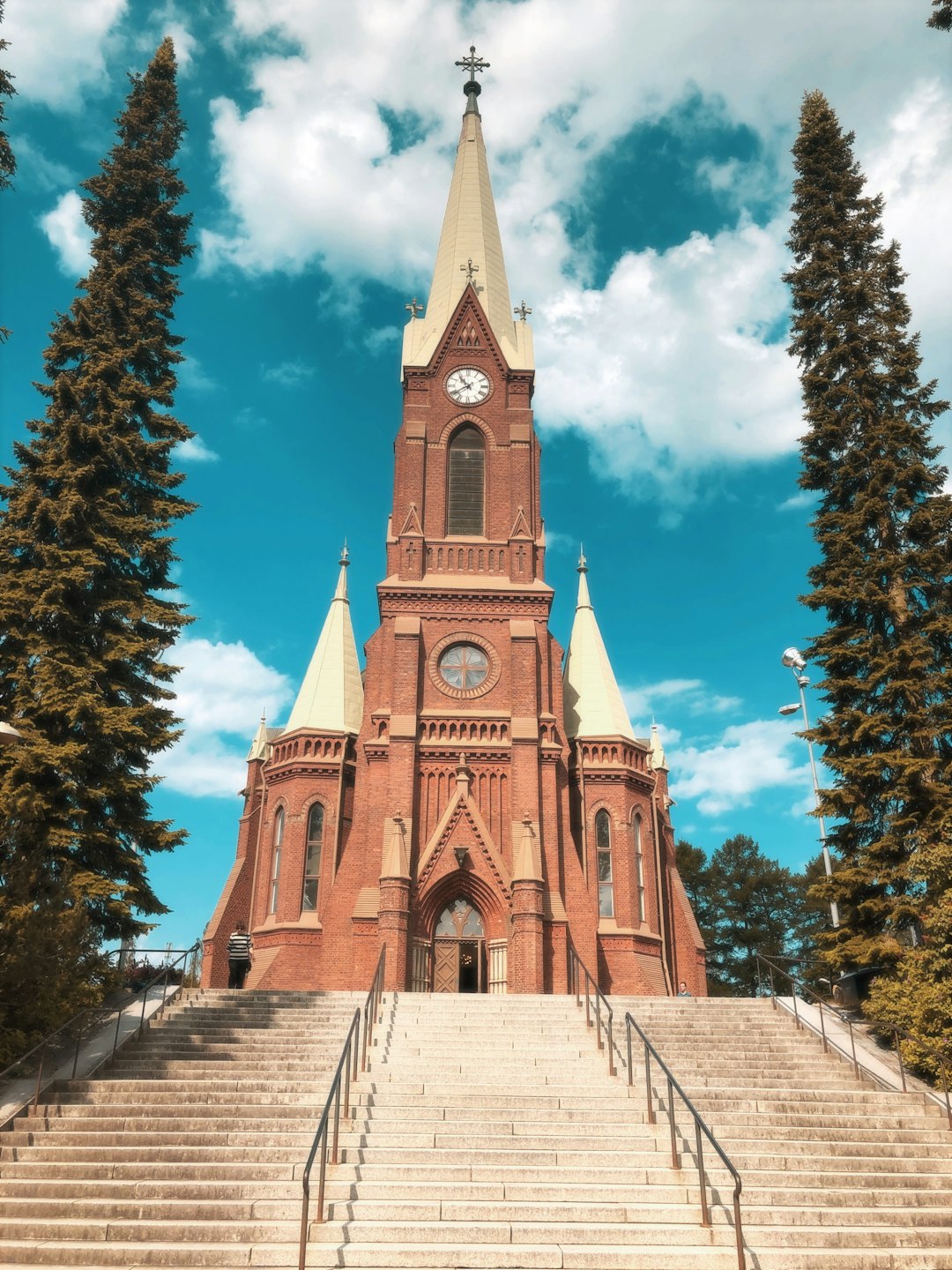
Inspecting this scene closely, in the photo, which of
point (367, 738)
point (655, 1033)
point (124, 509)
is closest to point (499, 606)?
point (367, 738)

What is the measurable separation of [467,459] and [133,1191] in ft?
86.7

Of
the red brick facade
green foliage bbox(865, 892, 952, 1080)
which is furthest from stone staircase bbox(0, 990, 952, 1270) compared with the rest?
the red brick facade

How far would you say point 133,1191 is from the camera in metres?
10.7

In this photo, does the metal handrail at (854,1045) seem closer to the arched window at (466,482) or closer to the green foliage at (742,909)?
the arched window at (466,482)

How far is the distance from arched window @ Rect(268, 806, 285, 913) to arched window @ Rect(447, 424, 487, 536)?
1064 cm

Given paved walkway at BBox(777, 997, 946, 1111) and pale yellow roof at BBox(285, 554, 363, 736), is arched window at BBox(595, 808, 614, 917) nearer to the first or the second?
pale yellow roof at BBox(285, 554, 363, 736)

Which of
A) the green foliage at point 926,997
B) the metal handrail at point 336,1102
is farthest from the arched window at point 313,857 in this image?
the green foliage at point 926,997

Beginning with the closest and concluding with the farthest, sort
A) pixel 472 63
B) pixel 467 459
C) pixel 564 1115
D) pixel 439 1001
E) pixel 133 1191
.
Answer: pixel 133 1191 < pixel 564 1115 < pixel 439 1001 < pixel 467 459 < pixel 472 63

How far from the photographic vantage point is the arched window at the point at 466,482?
33.1 meters

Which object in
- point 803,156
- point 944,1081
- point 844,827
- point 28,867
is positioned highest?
point 803,156

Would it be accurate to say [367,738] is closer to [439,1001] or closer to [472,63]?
[439,1001]

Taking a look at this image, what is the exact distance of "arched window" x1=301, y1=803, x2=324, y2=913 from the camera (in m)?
29.8

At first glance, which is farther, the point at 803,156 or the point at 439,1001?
the point at 803,156

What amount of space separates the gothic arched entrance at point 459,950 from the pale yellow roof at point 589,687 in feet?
23.2
